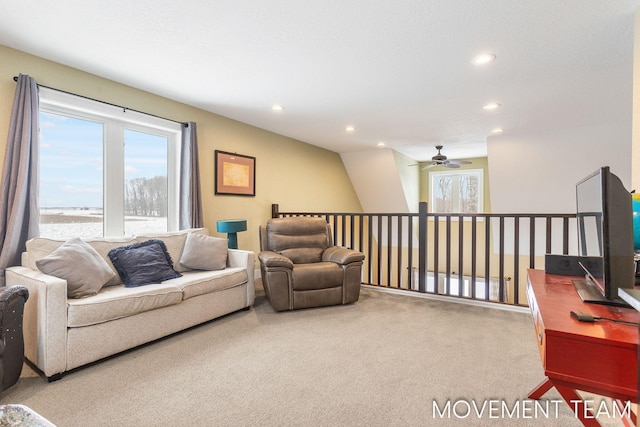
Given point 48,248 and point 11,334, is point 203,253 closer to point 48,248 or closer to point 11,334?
point 48,248

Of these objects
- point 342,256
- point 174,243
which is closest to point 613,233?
point 342,256

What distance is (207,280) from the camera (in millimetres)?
2979

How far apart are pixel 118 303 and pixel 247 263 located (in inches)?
52.7

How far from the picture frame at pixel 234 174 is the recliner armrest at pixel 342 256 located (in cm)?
172

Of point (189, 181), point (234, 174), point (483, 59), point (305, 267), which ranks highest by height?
point (483, 59)

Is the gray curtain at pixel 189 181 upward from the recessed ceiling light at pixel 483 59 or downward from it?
downward

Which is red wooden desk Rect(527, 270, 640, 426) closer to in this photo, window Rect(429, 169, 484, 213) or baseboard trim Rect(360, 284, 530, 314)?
baseboard trim Rect(360, 284, 530, 314)

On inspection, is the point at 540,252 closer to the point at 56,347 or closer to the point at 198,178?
the point at 198,178

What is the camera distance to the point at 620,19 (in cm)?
209

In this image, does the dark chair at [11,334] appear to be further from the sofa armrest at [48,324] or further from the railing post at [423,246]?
the railing post at [423,246]

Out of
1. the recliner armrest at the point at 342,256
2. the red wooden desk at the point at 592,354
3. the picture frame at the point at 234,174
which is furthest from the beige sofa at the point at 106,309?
the red wooden desk at the point at 592,354

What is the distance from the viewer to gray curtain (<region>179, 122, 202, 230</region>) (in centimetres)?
388

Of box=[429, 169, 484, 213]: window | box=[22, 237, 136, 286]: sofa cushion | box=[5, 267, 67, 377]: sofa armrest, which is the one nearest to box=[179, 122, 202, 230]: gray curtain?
box=[22, 237, 136, 286]: sofa cushion

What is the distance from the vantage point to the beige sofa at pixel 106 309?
2033 mm
